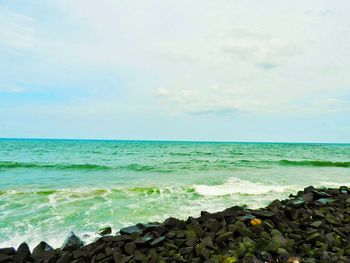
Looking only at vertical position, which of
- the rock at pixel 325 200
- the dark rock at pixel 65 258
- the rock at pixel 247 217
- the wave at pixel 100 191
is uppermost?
the rock at pixel 325 200

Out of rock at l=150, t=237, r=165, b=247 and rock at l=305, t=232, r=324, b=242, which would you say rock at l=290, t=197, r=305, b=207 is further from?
rock at l=150, t=237, r=165, b=247

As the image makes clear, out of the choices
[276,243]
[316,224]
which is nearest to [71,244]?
[276,243]

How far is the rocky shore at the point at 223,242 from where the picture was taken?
15.6ft

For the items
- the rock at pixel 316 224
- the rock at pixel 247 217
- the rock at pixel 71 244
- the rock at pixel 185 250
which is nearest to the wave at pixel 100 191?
the rock at pixel 247 217

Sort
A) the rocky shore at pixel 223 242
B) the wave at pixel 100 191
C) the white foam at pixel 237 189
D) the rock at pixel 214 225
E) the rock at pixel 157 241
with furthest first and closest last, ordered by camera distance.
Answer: the white foam at pixel 237 189
the wave at pixel 100 191
the rock at pixel 214 225
the rock at pixel 157 241
the rocky shore at pixel 223 242

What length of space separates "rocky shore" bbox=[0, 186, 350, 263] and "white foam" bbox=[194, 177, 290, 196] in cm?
558

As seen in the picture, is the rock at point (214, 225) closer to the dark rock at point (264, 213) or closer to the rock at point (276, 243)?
the dark rock at point (264, 213)

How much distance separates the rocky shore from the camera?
475 centimetres

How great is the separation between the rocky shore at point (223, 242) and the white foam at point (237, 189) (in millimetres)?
5583

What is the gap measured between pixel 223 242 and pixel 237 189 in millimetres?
7765

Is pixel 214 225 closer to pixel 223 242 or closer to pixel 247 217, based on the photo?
pixel 223 242

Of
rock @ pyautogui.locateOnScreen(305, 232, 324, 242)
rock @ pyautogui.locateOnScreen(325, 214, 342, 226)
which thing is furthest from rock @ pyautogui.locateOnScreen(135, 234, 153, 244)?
rock @ pyautogui.locateOnScreen(325, 214, 342, 226)

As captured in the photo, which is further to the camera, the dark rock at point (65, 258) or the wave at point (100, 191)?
the wave at point (100, 191)

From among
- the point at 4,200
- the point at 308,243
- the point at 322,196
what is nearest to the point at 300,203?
the point at 322,196
